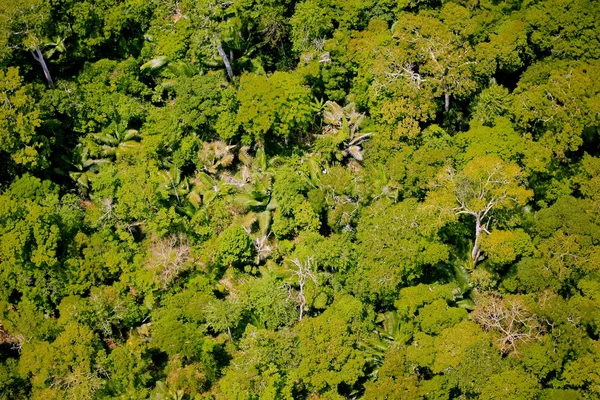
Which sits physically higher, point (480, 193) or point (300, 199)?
point (480, 193)

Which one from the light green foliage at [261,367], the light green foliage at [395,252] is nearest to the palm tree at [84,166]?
the light green foliage at [261,367]

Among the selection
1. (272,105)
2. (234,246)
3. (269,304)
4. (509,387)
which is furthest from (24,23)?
(509,387)

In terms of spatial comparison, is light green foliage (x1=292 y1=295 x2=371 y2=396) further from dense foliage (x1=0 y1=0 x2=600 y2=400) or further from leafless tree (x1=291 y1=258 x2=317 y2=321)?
leafless tree (x1=291 y1=258 x2=317 y2=321)

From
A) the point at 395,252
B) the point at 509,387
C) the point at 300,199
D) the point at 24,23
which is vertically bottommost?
the point at 509,387

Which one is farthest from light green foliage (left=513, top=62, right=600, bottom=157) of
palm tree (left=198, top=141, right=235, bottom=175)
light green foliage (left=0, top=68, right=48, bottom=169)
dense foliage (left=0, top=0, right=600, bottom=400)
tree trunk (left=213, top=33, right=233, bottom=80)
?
light green foliage (left=0, top=68, right=48, bottom=169)

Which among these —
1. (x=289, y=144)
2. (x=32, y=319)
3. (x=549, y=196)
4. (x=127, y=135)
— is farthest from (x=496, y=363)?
(x=127, y=135)

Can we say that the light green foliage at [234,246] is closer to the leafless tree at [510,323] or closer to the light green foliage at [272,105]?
the light green foliage at [272,105]

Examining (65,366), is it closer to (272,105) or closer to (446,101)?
(272,105)

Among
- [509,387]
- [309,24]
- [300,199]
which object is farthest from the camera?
[309,24]
